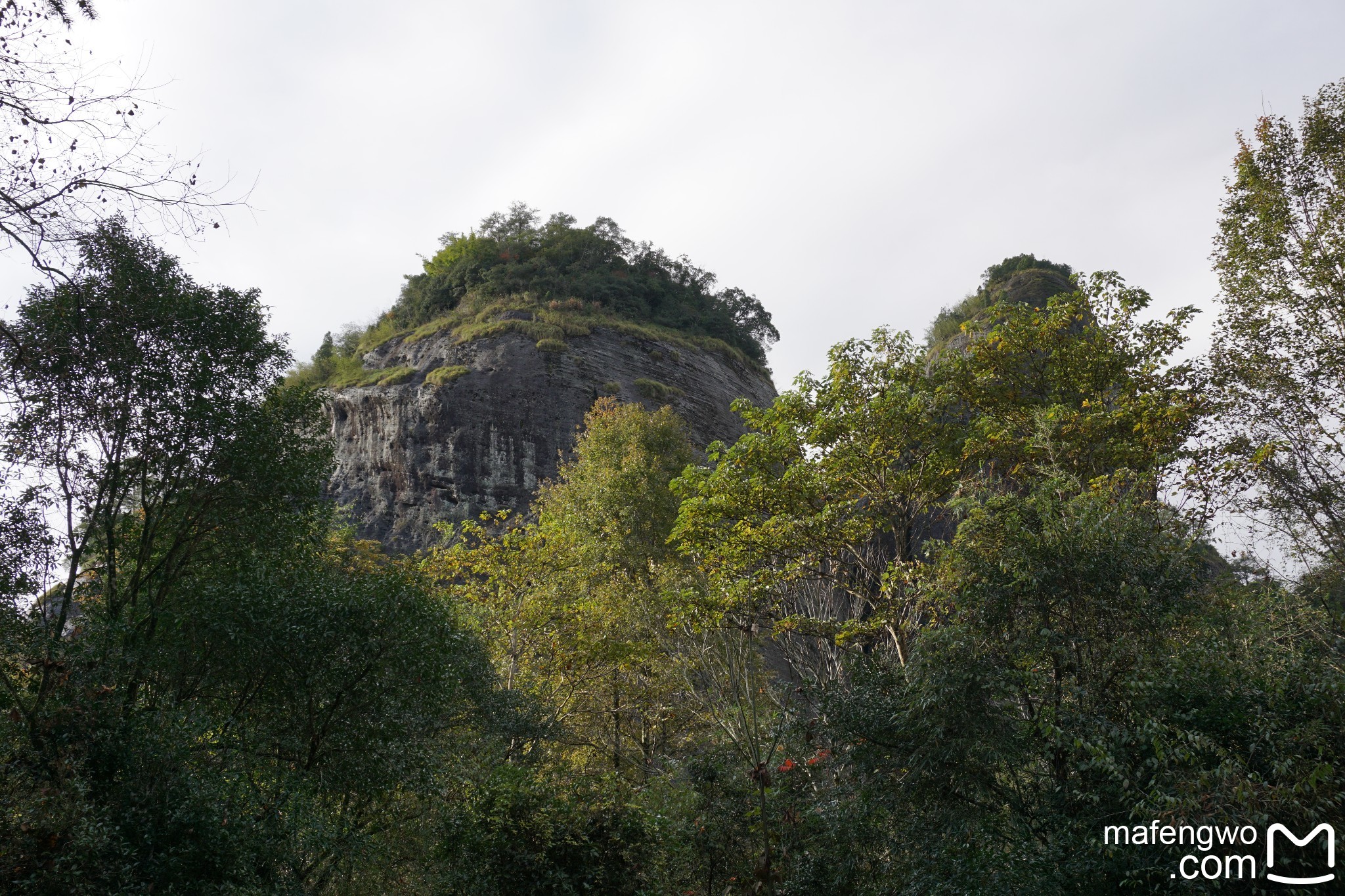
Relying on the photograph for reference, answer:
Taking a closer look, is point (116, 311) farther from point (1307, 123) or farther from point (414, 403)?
point (414, 403)

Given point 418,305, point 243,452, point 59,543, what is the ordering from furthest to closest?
point 418,305 → point 243,452 → point 59,543

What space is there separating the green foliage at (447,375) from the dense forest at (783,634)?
20.4 metres

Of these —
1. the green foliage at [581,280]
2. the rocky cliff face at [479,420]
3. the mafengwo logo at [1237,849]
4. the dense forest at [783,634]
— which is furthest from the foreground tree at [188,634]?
the green foliage at [581,280]

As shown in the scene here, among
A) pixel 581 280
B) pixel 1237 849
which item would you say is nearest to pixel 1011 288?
pixel 581 280

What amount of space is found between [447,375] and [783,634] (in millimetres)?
23402

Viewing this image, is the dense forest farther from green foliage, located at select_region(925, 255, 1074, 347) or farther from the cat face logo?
green foliage, located at select_region(925, 255, 1074, 347)

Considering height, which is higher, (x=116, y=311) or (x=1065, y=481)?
(x=116, y=311)

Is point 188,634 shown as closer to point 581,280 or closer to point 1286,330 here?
point 1286,330

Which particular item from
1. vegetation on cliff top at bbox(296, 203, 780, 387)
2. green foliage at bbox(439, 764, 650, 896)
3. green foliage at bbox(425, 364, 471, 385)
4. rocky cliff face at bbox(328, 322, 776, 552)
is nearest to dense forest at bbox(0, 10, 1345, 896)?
green foliage at bbox(439, 764, 650, 896)

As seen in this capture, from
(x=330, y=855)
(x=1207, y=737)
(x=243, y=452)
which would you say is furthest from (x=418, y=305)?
(x=1207, y=737)

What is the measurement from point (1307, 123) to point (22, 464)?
65.4ft

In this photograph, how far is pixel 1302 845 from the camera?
6504mm

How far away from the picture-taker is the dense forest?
24.7 ft

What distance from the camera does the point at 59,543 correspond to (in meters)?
9.29
